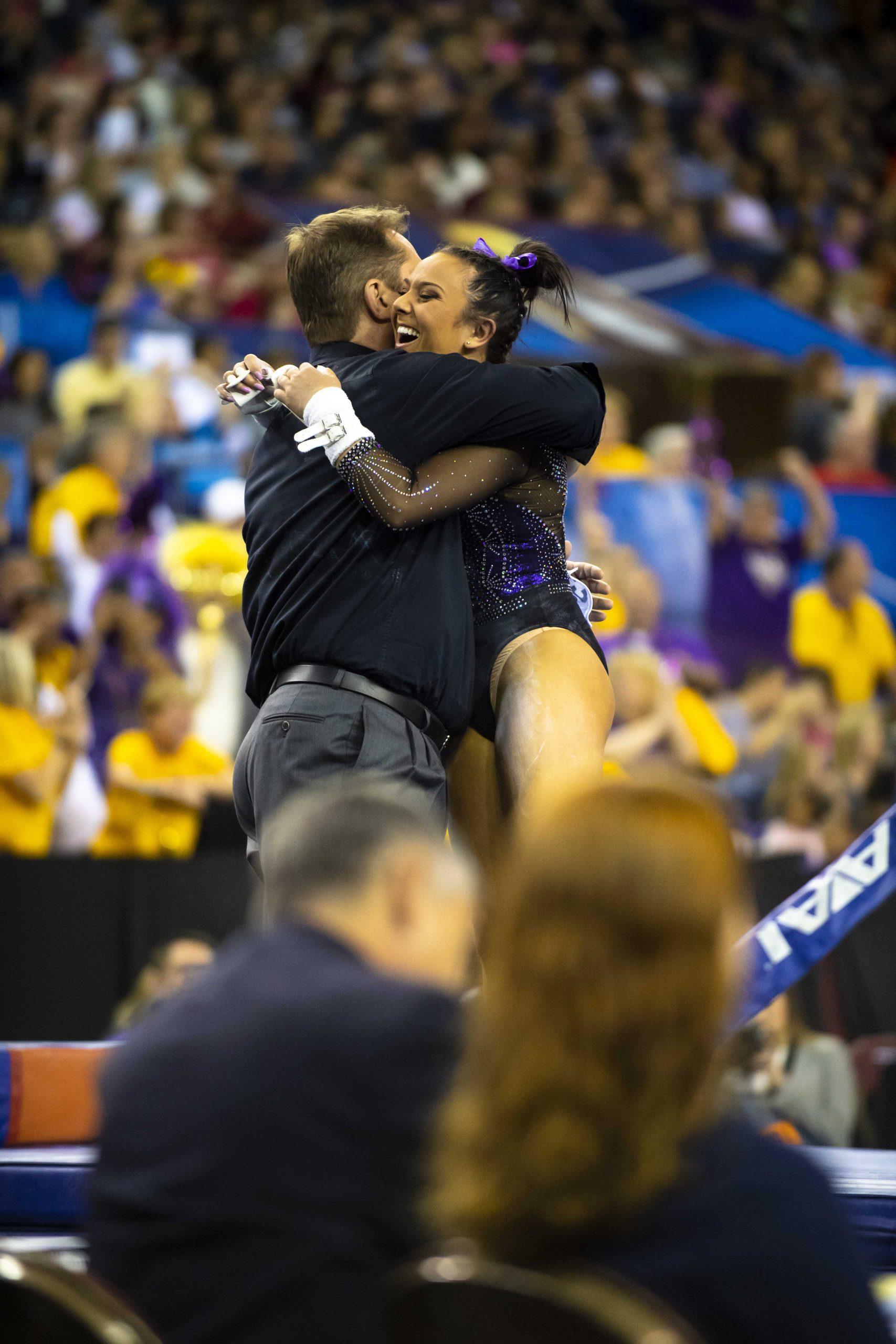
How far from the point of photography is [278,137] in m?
9.34

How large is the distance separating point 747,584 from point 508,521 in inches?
174

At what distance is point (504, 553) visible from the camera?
289 cm

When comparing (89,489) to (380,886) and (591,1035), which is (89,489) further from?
(591,1035)

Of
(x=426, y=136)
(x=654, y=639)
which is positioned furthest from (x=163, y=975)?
(x=426, y=136)

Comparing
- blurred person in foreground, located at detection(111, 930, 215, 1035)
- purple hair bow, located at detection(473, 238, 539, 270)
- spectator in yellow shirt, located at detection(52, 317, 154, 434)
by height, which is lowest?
blurred person in foreground, located at detection(111, 930, 215, 1035)

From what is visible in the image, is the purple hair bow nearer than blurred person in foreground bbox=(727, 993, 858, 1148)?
Yes

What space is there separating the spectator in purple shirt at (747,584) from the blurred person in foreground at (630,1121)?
592 cm

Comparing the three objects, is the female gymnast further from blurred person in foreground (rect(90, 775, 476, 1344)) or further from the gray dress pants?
blurred person in foreground (rect(90, 775, 476, 1344))

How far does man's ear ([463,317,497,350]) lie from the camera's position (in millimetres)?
2895

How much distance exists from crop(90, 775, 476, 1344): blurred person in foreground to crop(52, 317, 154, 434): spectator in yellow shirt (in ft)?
18.7

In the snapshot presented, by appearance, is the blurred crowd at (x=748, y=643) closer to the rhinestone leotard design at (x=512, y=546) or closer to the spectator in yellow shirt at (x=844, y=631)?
the spectator in yellow shirt at (x=844, y=631)

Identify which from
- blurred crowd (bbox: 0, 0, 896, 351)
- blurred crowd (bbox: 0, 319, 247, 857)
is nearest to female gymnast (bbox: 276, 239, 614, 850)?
blurred crowd (bbox: 0, 319, 247, 857)

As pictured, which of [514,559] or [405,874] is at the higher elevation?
[514,559]

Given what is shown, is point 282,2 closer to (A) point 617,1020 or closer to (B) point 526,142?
(B) point 526,142
